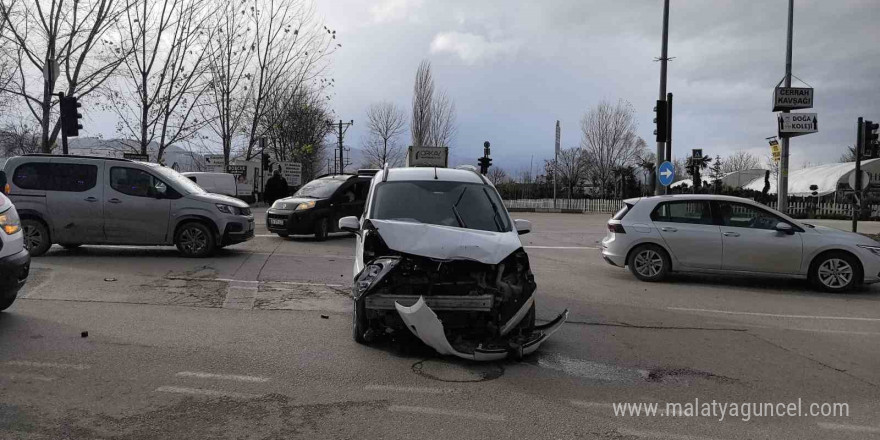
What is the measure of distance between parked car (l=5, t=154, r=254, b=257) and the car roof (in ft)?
19.2

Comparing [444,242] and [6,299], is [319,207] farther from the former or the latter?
[444,242]

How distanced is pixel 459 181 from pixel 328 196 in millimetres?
9236

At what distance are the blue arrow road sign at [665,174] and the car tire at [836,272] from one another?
864 cm

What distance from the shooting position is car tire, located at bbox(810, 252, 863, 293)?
33.9 feet

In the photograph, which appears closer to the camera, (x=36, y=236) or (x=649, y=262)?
(x=649, y=262)

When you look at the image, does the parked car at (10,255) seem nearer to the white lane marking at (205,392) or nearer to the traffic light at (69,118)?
the white lane marking at (205,392)

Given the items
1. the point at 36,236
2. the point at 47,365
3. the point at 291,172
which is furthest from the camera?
the point at 291,172

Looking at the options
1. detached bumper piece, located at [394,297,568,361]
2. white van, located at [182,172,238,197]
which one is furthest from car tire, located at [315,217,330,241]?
white van, located at [182,172,238,197]

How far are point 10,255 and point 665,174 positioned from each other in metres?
16.9

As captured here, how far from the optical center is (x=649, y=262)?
434 inches

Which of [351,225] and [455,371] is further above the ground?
Answer: [351,225]

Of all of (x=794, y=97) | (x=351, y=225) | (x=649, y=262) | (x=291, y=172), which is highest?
(x=794, y=97)

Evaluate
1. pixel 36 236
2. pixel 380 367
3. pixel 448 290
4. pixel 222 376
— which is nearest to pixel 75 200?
pixel 36 236

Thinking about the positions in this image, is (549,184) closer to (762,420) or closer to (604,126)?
(604,126)
